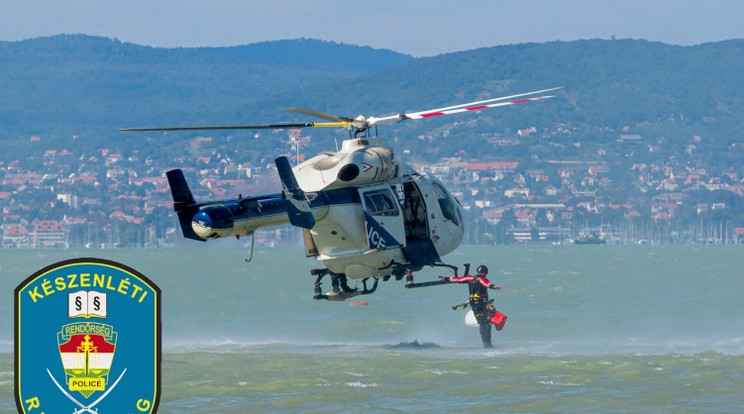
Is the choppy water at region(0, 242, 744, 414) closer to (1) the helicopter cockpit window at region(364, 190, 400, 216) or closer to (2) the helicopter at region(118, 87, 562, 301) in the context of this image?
(2) the helicopter at region(118, 87, 562, 301)

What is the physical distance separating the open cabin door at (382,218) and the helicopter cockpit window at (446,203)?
1.27 m

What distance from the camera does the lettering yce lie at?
5.37 m

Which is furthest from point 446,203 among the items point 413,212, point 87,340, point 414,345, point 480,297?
point 87,340

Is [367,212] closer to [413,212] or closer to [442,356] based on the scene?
[413,212]

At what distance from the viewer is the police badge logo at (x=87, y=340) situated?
5383mm

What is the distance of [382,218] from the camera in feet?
66.4

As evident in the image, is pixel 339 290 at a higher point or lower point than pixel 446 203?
lower

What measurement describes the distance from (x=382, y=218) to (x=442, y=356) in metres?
3.46

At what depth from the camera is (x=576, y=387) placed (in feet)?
59.8

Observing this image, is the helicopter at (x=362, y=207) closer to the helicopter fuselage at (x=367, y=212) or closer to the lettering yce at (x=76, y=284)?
the helicopter fuselage at (x=367, y=212)

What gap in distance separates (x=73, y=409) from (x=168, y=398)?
12129 millimetres

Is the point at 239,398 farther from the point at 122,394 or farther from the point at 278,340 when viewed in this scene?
the point at 122,394

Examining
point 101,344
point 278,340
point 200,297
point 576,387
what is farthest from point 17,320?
point 200,297

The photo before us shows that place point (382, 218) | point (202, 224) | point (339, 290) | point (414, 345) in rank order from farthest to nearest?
point (414, 345) < point (339, 290) < point (382, 218) < point (202, 224)
